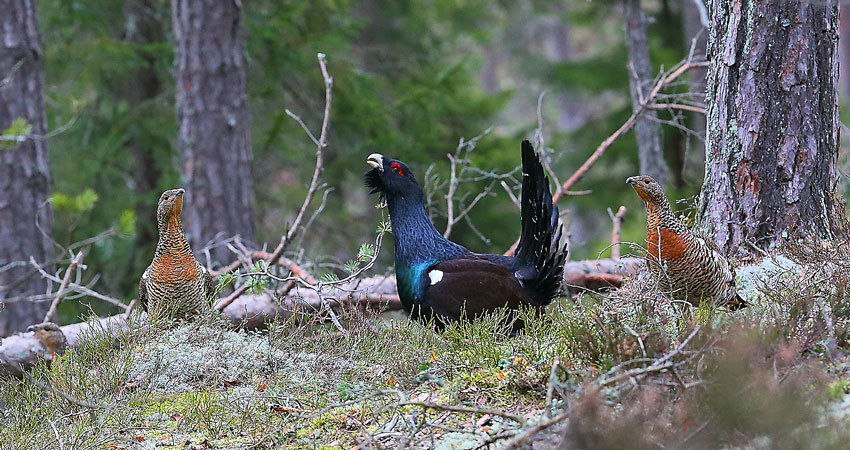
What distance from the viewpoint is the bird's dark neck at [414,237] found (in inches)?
223

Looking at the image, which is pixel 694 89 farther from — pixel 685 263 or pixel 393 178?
pixel 685 263

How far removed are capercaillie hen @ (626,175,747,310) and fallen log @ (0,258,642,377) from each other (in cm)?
50

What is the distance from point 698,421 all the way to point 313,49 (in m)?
9.59

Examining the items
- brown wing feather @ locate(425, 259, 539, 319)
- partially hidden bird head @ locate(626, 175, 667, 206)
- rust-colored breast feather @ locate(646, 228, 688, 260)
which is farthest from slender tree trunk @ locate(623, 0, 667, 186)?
rust-colored breast feather @ locate(646, 228, 688, 260)

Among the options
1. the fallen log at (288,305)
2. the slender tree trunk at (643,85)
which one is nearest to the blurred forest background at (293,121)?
the slender tree trunk at (643,85)

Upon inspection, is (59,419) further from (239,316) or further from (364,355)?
(239,316)

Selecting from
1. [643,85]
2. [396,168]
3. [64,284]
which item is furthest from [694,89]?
[64,284]

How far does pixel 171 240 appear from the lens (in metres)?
5.34

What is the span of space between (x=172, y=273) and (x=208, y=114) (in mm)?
4212

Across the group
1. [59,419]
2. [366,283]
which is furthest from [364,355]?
[366,283]

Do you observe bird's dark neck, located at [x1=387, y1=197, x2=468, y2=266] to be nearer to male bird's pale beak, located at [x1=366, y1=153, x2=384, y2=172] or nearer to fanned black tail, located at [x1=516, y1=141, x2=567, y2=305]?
male bird's pale beak, located at [x1=366, y1=153, x2=384, y2=172]

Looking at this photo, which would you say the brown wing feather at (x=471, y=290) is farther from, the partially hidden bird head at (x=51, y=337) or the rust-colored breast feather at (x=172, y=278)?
the partially hidden bird head at (x=51, y=337)

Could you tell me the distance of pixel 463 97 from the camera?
13023 millimetres

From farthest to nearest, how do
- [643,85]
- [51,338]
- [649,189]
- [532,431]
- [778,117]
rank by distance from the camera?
[643,85], [51,338], [778,117], [649,189], [532,431]
